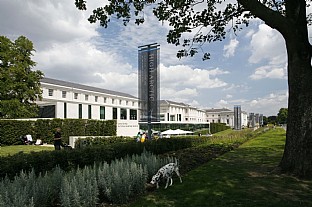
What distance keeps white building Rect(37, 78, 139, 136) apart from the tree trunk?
2773 cm

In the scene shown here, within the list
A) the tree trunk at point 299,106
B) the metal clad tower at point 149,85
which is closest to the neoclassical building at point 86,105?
the metal clad tower at point 149,85

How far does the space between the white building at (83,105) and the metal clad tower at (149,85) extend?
2061 cm

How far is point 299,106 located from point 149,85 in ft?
26.0

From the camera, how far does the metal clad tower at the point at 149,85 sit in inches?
540

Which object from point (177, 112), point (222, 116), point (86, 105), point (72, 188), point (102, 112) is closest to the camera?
point (72, 188)

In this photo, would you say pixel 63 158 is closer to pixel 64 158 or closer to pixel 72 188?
pixel 64 158

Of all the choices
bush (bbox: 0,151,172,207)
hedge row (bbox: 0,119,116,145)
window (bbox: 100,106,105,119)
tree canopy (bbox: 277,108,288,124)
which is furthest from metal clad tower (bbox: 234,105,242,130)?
tree canopy (bbox: 277,108,288,124)

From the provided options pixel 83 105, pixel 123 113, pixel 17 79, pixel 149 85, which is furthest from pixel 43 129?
pixel 123 113

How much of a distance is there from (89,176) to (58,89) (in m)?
43.5

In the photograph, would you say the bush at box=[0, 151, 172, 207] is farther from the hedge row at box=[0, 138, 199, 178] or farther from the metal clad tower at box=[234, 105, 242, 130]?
the metal clad tower at box=[234, 105, 242, 130]

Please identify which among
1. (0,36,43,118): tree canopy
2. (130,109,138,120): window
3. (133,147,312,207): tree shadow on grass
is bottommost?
(133,147,312,207): tree shadow on grass

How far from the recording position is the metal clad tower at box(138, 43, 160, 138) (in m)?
13.7

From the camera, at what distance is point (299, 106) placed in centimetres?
745

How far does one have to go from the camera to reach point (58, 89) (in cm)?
4588
